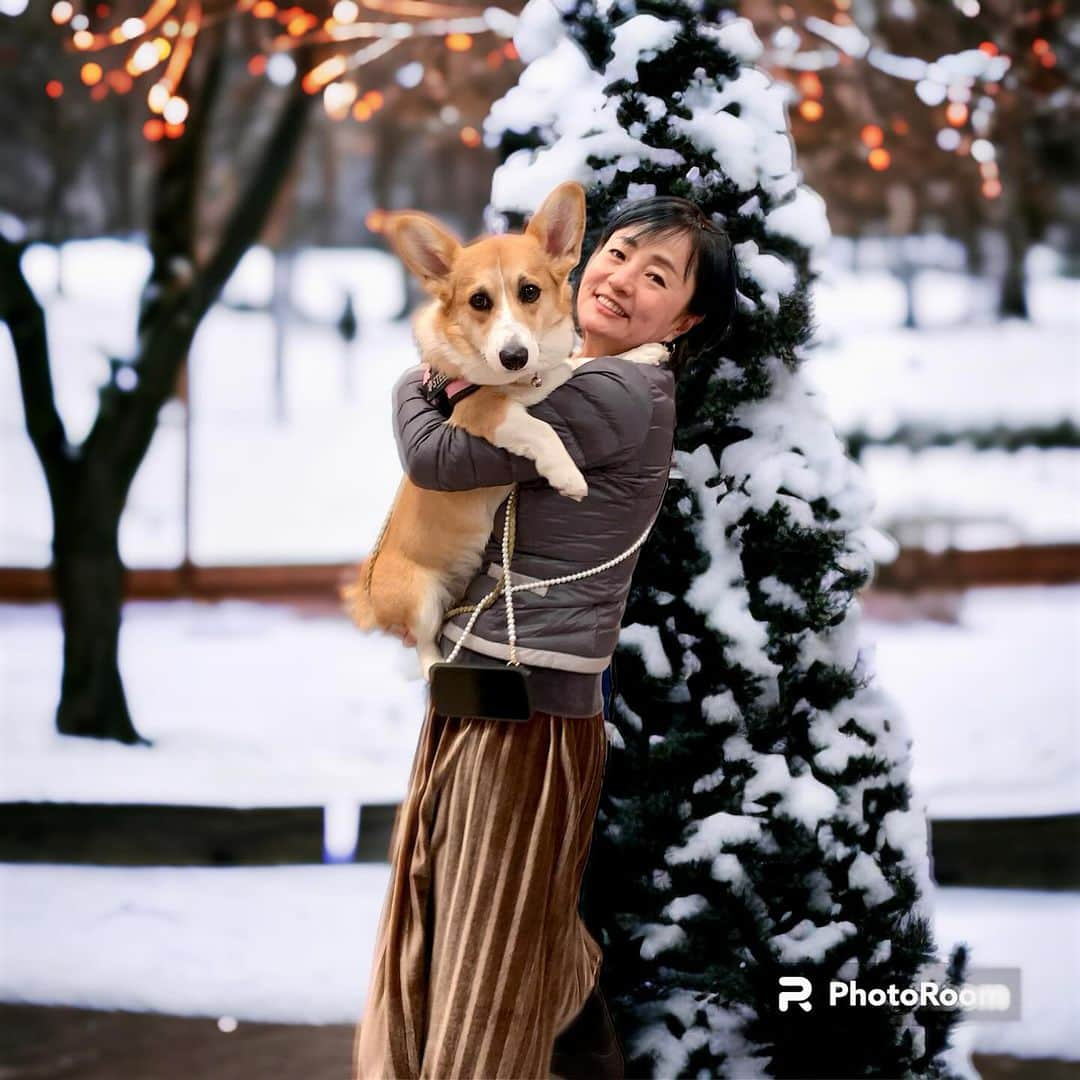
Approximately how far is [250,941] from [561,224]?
217cm

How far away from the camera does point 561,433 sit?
1.84 metres

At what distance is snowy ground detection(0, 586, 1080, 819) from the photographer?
3.71m

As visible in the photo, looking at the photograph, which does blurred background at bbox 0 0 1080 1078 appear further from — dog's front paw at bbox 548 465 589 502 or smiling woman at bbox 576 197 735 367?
dog's front paw at bbox 548 465 589 502

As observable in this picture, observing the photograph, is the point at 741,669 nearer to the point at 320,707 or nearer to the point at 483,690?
the point at 483,690

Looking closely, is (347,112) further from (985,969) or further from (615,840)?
(985,969)

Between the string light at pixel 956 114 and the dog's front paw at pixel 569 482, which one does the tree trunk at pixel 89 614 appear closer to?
the dog's front paw at pixel 569 482

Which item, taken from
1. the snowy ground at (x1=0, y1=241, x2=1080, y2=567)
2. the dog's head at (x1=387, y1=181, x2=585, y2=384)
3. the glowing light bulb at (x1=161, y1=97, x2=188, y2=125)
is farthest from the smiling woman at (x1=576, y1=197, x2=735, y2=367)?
the glowing light bulb at (x1=161, y1=97, x2=188, y2=125)

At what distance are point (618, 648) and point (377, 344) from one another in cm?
174

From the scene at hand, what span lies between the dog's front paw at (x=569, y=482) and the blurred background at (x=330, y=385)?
6.61 ft

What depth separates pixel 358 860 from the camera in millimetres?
3643

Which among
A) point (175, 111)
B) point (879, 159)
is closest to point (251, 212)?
point (175, 111)

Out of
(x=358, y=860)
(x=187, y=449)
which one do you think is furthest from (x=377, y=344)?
(x=358, y=860)

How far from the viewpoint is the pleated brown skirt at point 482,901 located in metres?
1.95

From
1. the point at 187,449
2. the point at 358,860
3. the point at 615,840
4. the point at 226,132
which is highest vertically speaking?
the point at 226,132
